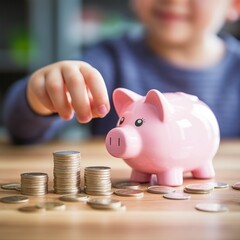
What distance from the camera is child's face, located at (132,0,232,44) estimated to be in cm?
153

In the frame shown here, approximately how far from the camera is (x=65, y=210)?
1.75 feet

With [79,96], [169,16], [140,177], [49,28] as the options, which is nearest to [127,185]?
[140,177]

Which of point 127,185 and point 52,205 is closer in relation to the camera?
point 52,205

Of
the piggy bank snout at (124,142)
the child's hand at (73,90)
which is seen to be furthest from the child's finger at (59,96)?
the piggy bank snout at (124,142)

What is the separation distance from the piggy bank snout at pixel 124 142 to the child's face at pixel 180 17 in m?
0.94

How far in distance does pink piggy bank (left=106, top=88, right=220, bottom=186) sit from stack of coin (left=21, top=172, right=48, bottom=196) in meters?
0.10

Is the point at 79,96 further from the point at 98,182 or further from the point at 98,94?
the point at 98,182

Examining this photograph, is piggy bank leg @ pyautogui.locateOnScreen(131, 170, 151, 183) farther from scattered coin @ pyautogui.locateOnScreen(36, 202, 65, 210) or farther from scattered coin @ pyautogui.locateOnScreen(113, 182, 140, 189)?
scattered coin @ pyautogui.locateOnScreen(36, 202, 65, 210)

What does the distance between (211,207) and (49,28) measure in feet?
7.96

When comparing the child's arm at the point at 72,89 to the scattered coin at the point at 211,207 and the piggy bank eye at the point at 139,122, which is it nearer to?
the piggy bank eye at the point at 139,122

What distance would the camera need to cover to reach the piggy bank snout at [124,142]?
65cm

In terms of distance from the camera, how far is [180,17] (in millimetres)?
1540

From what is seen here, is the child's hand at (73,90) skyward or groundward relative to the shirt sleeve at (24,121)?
skyward

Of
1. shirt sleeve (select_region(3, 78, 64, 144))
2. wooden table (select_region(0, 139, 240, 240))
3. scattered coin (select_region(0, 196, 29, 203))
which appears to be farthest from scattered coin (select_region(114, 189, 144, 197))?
shirt sleeve (select_region(3, 78, 64, 144))
